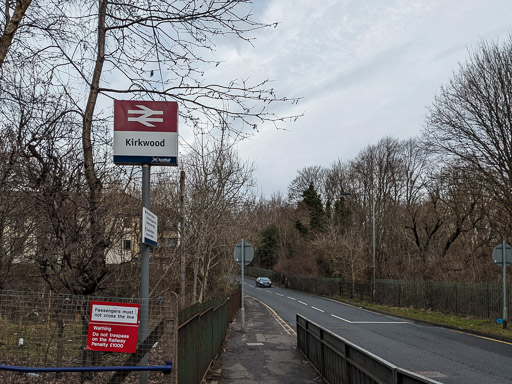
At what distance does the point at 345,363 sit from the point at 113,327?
371 cm

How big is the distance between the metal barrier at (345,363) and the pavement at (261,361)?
1.31 ft

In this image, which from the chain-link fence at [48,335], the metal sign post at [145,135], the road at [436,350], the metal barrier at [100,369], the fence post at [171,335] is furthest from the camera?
the road at [436,350]

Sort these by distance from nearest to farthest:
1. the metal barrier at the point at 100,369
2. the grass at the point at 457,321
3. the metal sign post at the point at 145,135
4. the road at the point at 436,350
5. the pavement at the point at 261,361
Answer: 1. the metal barrier at the point at 100,369
2. the metal sign post at the point at 145,135
3. the pavement at the point at 261,361
4. the road at the point at 436,350
5. the grass at the point at 457,321

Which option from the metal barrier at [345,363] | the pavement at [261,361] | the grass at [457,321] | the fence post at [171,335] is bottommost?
the grass at [457,321]

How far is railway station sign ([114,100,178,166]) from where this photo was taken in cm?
558

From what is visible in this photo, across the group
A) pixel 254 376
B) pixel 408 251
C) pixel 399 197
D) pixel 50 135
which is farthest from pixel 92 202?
pixel 399 197

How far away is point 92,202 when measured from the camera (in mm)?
7121

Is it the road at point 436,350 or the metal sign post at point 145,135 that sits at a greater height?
the metal sign post at point 145,135

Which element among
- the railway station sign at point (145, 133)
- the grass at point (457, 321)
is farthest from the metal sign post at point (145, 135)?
the grass at point (457, 321)

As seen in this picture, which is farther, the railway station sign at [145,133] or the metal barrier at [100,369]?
the railway station sign at [145,133]

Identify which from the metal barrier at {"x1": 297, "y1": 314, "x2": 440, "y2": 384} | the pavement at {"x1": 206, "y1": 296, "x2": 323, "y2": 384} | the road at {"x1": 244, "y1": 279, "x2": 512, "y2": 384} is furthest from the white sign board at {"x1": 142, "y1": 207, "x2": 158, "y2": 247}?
the road at {"x1": 244, "y1": 279, "x2": 512, "y2": 384}

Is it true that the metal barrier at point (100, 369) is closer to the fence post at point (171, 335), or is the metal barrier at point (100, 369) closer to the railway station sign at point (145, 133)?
the fence post at point (171, 335)

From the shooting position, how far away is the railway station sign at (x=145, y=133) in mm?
5578

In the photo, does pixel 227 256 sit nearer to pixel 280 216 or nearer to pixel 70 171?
pixel 70 171
